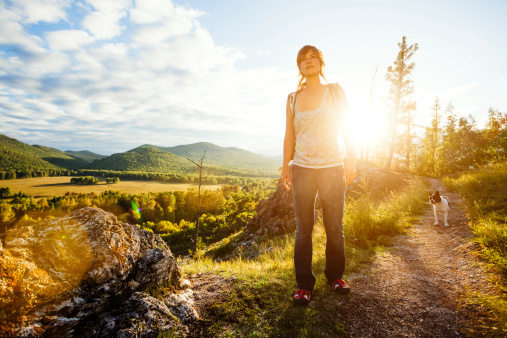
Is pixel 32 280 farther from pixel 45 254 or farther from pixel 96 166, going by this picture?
pixel 96 166

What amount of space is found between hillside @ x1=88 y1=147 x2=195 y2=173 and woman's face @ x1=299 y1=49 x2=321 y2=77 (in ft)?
499

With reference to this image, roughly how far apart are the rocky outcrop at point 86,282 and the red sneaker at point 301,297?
1.27 metres

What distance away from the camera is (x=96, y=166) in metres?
159

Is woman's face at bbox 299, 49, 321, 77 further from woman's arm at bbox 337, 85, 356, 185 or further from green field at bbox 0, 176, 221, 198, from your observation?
green field at bbox 0, 176, 221, 198

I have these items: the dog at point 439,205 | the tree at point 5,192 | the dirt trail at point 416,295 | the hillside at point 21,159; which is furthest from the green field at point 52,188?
the dirt trail at point 416,295

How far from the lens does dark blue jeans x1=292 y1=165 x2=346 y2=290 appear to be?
272 centimetres

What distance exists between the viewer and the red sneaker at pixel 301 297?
2.65 meters

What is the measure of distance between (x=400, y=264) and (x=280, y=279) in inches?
88.8

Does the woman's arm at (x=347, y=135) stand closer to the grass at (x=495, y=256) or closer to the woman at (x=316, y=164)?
the woman at (x=316, y=164)

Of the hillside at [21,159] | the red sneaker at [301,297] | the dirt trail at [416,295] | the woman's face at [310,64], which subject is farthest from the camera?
the hillside at [21,159]

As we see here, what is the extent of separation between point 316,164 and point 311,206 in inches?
22.5

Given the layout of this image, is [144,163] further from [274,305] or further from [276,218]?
[274,305]

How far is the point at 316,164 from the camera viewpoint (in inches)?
107

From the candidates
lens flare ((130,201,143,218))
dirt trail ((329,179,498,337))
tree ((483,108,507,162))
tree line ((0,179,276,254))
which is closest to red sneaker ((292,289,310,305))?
dirt trail ((329,179,498,337))
